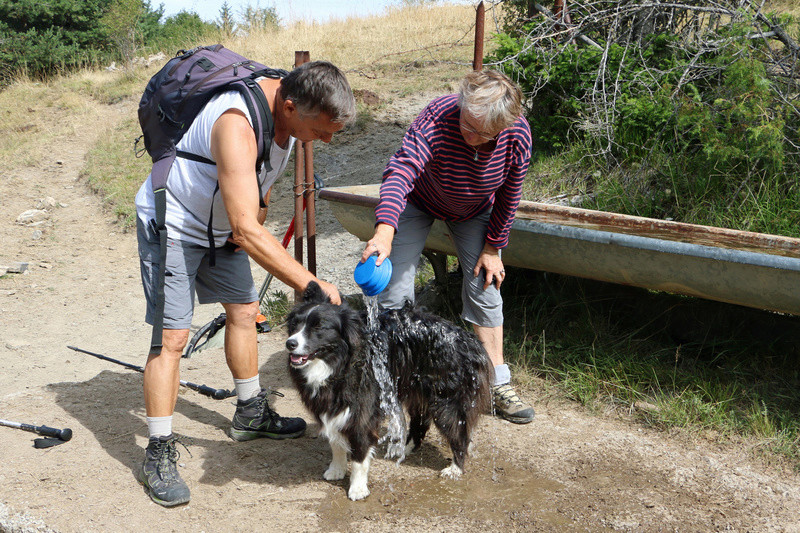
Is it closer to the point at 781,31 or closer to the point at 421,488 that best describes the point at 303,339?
the point at 421,488

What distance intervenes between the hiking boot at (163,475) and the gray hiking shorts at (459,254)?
128 centimetres

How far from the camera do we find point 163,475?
299 cm

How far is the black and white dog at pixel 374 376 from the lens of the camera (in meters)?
2.88

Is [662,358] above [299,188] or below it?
below

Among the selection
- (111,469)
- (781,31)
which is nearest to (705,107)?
(781,31)

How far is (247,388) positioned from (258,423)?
22 centimetres

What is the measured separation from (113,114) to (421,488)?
512 inches

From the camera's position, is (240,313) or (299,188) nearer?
(240,313)

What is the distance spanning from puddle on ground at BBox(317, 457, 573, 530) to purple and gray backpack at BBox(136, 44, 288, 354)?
1161 millimetres

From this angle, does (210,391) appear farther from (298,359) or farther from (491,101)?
(491,101)

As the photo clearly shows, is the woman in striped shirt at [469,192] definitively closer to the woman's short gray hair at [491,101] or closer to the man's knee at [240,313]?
the woman's short gray hair at [491,101]

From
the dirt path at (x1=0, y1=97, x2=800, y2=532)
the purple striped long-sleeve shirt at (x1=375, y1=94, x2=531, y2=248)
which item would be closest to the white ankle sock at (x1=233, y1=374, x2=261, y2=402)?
the dirt path at (x1=0, y1=97, x2=800, y2=532)

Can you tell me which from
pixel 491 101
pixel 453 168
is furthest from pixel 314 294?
pixel 491 101

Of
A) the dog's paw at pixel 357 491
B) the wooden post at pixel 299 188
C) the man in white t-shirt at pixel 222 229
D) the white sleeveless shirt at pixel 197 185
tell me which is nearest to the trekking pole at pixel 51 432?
the man in white t-shirt at pixel 222 229
